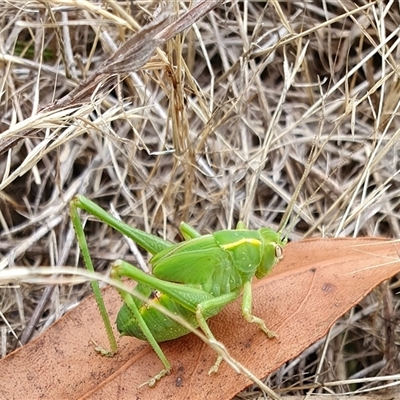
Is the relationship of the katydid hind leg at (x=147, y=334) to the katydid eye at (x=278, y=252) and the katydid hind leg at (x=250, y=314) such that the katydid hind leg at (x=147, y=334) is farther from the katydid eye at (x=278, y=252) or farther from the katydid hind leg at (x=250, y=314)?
the katydid eye at (x=278, y=252)

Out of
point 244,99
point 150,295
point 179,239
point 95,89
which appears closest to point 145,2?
point 244,99

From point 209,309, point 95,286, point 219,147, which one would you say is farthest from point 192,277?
point 219,147

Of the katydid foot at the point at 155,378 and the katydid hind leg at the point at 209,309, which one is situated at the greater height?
the katydid hind leg at the point at 209,309

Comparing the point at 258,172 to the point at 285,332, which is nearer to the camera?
the point at 285,332

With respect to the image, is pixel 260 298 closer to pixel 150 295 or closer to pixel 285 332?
pixel 285 332

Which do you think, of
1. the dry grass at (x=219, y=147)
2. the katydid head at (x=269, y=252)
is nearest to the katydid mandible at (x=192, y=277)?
the katydid head at (x=269, y=252)

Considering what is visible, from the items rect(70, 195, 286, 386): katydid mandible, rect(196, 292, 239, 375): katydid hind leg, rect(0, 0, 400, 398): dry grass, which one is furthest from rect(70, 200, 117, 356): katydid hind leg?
rect(0, 0, 400, 398): dry grass
